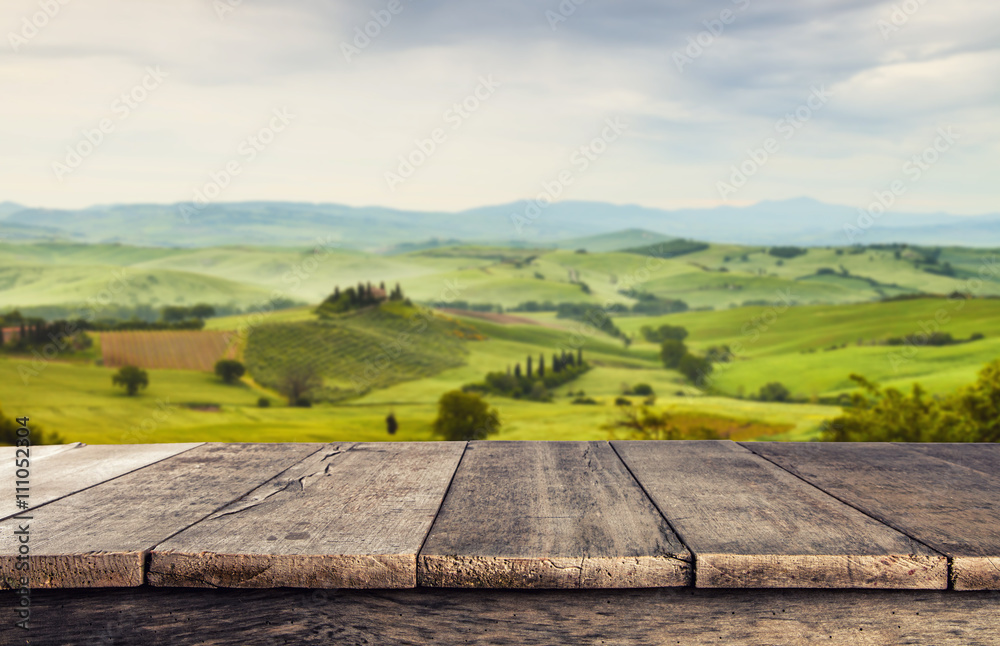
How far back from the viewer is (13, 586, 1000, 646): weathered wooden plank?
141 cm

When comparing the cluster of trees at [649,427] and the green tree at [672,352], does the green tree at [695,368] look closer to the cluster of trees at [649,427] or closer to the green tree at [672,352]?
the green tree at [672,352]

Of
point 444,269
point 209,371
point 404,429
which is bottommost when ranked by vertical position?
point 404,429

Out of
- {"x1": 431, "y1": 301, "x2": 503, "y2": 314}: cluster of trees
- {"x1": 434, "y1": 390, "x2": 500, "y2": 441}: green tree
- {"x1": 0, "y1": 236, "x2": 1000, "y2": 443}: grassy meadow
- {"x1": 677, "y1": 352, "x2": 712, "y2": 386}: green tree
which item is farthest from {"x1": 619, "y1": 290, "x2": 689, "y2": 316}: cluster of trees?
{"x1": 434, "y1": 390, "x2": 500, "y2": 441}: green tree

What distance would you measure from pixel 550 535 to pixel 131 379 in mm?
34700

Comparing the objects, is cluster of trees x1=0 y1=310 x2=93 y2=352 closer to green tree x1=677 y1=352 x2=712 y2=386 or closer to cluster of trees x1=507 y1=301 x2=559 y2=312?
cluster of trees x1=507 y1=301 x2=559 y2=312

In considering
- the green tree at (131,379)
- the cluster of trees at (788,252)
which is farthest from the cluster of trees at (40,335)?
the cluster of trees at (788,252)

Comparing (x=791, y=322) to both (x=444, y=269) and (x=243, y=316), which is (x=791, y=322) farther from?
(x=243, y=316)

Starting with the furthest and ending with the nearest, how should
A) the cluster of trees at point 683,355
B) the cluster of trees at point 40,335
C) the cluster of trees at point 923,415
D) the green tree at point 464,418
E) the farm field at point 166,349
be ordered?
the cluster of trees at point 683,355 < the farm field at point 166,349 < the cluster of trees at point 40,335 < the green tree at point 464,418 < the cluster of trees at point 923,415

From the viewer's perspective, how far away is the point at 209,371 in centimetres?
3272

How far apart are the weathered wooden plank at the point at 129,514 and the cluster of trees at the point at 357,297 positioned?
34.8 m

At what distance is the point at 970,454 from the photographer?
2.47m

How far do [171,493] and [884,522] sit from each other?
203 cm

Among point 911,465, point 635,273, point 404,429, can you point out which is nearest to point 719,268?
point 635,273

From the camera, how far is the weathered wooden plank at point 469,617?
1.41 meters
